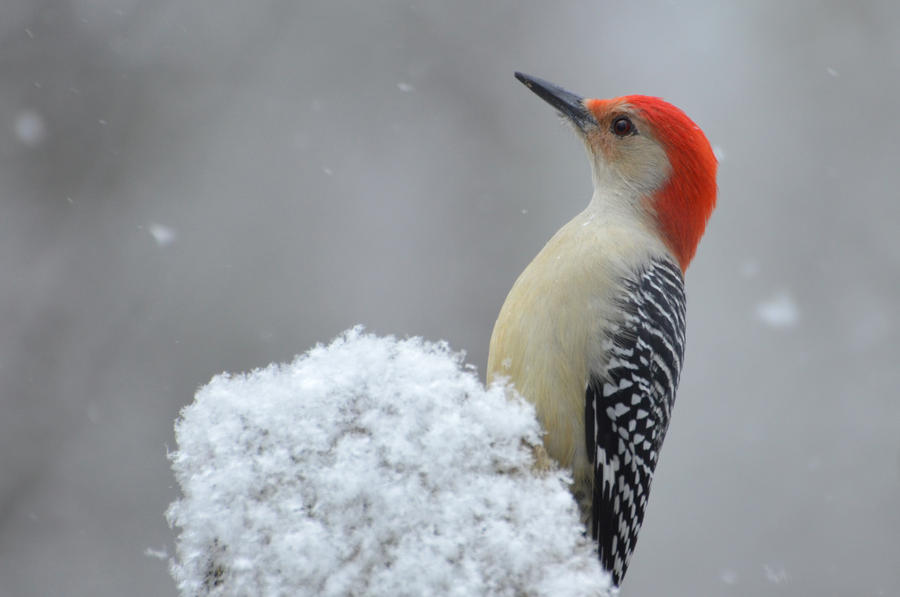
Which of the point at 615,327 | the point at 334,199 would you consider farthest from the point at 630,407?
the point at 334,199

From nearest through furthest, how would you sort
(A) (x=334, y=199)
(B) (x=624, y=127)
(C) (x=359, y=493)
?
1. (C) (x=359, y=493)
2. (B) (x=624, y=127)
3. (A) (x=334, y=199)

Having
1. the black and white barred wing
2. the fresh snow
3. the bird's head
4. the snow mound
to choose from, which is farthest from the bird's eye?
the fresh snow

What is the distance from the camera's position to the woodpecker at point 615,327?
2580mm

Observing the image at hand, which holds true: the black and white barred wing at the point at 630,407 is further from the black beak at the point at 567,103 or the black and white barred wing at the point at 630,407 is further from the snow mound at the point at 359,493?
the snow mound at the point at 359,493

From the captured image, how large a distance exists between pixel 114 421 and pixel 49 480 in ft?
1.80

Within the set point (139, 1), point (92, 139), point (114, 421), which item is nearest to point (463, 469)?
point (114, 421)

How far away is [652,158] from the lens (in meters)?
3.08

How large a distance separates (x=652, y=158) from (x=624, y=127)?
0.59 ft

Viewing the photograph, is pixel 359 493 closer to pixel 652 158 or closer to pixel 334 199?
pixel 652 158

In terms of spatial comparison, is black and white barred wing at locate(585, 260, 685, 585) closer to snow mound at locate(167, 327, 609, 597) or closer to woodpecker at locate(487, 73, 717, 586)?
woodpecker at locate(487, 73, 717, 586)

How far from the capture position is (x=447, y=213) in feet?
21.3

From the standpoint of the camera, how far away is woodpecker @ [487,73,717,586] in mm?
2580

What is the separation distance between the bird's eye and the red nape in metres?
0.07

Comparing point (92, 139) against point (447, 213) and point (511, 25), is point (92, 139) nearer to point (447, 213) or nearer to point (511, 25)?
point (447, 213)
